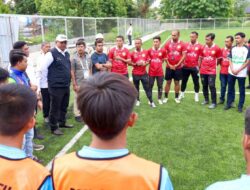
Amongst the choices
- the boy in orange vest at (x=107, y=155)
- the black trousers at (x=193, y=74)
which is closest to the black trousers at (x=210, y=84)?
the black trousers at (x=193, y=74)

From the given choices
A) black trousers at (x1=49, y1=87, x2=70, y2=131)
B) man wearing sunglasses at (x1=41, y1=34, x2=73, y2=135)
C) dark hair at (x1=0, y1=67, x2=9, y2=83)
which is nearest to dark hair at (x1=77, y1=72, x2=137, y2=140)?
dark hair at (x1=0, y1=67, x2=9, y2=83)

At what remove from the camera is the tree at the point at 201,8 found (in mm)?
56375

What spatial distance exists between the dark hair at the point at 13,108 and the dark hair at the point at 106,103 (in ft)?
2.22

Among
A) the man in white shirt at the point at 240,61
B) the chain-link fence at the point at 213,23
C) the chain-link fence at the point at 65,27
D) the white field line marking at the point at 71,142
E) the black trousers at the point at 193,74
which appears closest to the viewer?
the white field line marking at the point at 71,142

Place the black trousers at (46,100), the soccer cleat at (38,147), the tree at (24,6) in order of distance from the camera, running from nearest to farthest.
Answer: the soccer cleat at (38,147)
the black trousers at (46,100)
the tree at (24,6)

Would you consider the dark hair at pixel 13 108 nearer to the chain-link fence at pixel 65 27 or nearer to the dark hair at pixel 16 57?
the dark hair at pixel 16 57

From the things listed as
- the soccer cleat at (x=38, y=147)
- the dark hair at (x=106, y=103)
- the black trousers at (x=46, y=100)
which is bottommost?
the soccer cleat at (x=38, y=147)

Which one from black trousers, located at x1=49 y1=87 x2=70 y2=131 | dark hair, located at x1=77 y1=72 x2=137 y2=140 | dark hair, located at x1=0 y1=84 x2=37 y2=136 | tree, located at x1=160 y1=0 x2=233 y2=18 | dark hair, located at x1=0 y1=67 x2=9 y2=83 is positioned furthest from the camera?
tree, located at x1=160 y1=0 x2=233 y2=18

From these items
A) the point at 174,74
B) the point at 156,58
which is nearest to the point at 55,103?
the point at 156,58

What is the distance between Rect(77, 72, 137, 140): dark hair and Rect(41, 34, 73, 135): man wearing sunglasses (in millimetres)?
4843

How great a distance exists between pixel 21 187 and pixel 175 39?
7404mm

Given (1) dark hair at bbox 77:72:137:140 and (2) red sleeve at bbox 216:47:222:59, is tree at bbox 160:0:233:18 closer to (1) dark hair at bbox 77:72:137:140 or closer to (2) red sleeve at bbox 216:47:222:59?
(2) red sleeve at bbox 216:47:222:59

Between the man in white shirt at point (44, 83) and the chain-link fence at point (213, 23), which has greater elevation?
the chain-link fence at point (213, 23)

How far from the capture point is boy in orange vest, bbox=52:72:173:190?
1.57 meters
